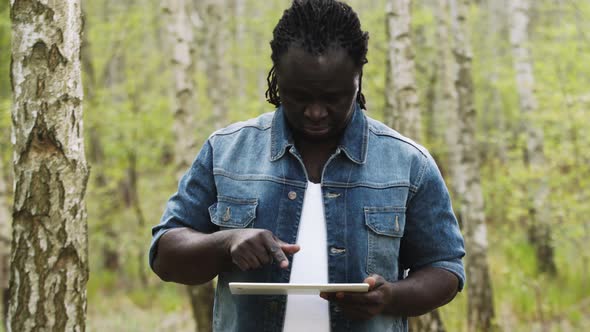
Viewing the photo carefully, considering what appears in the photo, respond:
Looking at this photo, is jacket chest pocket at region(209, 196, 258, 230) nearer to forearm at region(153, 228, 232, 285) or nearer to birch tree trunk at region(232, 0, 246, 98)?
forearm at region(153, 228, 232, 285)

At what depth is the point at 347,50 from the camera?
242 cm

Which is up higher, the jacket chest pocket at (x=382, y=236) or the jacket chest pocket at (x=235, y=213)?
the jacket chest pocket at (x=235, y=213)

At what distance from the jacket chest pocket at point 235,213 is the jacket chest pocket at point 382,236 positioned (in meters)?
0.39

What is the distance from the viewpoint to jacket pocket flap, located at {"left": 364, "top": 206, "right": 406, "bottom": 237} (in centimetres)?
248

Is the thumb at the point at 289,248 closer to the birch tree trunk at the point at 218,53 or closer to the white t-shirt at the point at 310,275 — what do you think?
the white t-shirt at the point at 310,275

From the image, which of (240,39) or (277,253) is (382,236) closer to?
(277,253)

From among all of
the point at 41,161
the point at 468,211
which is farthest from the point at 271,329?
the point at 468,211

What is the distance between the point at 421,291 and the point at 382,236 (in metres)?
0.22

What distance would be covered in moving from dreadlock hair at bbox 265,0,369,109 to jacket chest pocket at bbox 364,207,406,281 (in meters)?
0.50

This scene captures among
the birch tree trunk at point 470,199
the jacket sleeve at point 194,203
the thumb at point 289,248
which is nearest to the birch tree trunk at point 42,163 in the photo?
the jacket sleeve at point 194,203

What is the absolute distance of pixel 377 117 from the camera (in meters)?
16.5

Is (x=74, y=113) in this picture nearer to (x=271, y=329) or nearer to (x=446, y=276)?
(x=271, y=329)

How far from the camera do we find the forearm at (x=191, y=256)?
237 centimetres

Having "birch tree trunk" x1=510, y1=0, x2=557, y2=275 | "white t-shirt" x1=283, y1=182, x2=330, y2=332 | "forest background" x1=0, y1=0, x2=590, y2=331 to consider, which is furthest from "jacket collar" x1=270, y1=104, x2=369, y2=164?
"birch tree trunk" x1=510, y1=0, x2=557, y2=275
